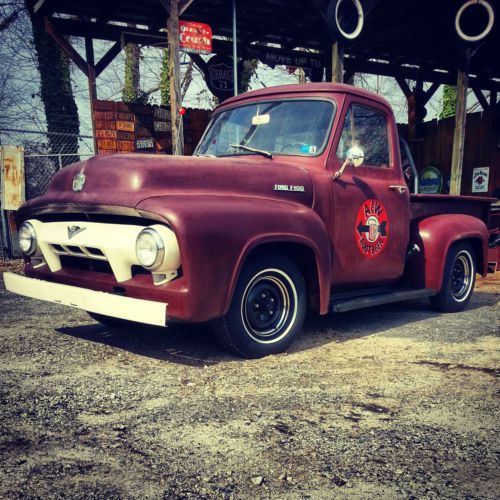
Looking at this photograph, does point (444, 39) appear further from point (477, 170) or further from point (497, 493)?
point (497, 493)

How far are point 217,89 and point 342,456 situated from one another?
10.1 meters

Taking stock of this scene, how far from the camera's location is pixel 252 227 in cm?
315

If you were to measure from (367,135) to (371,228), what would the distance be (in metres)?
0.78

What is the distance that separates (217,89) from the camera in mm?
11211

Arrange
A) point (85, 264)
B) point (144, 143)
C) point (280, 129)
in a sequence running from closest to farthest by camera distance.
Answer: point (85, 264)
point (280, 129)
point (144, 143)

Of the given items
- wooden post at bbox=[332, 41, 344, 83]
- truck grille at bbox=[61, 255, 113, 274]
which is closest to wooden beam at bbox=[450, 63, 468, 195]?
wooden post at bbox=[332, 41, 344, 83]

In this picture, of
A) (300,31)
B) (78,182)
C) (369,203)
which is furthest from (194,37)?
(78,182)

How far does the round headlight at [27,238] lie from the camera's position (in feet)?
11.7

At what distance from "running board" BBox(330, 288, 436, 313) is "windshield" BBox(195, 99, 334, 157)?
1127 mm

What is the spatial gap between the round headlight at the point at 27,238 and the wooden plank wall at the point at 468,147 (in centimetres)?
1165

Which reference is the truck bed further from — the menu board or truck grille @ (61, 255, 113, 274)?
the menu board

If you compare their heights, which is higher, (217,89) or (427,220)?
(217,89)

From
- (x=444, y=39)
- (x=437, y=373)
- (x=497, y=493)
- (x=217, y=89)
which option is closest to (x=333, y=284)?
(x=437, y=373)

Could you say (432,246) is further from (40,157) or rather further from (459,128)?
(40,157)
